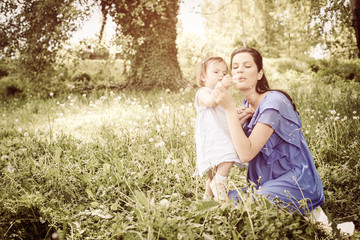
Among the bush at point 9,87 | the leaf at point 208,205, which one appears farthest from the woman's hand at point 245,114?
the bush at point 9,87

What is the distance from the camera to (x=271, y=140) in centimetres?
211

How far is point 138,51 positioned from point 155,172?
7.21m

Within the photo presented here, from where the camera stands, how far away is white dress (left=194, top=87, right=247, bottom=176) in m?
2.12

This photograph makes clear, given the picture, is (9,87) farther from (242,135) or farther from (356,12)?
(356,12)

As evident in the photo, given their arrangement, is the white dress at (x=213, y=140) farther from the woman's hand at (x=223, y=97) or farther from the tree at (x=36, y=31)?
the tree at (x=36, y=31)

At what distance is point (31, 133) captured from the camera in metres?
4.74

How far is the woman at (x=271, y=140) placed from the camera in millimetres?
1994

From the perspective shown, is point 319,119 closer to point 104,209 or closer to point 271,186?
point 271,186

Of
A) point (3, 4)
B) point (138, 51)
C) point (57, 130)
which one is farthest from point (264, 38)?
point (57, 130)

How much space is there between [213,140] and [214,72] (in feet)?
2.00

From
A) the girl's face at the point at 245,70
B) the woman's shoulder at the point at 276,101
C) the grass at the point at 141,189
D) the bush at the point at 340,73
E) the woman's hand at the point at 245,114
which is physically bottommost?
the grass at the point at 141,189

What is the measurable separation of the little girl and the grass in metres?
0.18

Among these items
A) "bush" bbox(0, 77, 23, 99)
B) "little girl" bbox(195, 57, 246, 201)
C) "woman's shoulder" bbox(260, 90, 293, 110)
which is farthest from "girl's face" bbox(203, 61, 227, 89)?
"bush" bbox(0, 77, 23, 99)

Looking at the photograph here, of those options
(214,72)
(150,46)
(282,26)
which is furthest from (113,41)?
(282,26)
